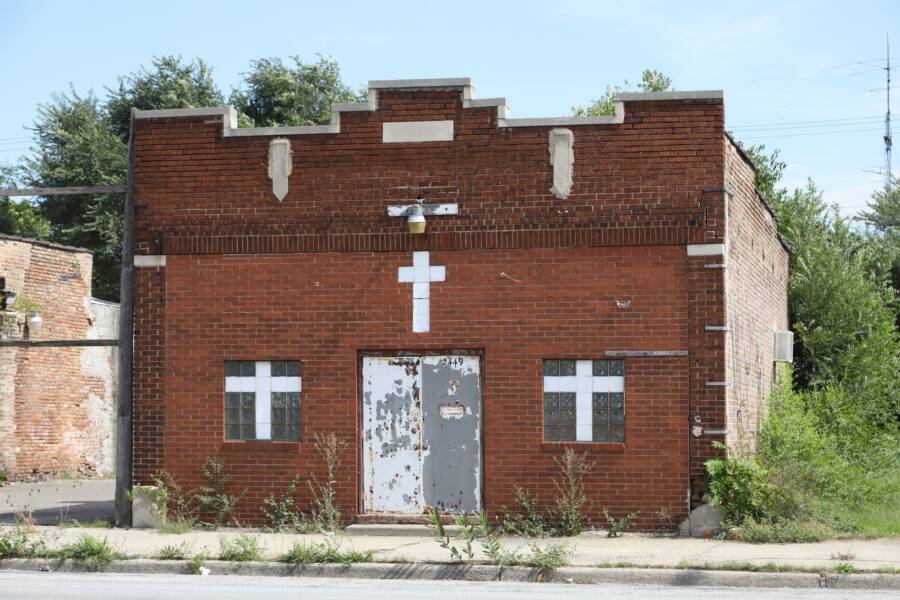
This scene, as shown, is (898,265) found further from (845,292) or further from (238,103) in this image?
(238,103)

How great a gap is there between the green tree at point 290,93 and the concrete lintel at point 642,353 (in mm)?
33774

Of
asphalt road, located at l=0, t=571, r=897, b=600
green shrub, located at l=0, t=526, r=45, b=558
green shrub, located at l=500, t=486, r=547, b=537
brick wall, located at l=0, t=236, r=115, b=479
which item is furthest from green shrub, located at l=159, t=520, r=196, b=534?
brick wall, located at l=0, t=236, r=115, b=479

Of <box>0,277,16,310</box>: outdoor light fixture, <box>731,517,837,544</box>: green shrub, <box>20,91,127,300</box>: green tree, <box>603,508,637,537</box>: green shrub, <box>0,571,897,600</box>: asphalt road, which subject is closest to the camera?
<box>0,571,897,600</box>: asphalt road

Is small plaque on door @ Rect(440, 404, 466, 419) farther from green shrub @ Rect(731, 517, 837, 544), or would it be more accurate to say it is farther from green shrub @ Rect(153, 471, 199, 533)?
green shrub @ Rect(731, 517, 837, 544)

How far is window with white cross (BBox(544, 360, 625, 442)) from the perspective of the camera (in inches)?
637

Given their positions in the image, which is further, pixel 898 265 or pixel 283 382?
pixel 898 265

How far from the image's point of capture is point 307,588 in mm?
12305

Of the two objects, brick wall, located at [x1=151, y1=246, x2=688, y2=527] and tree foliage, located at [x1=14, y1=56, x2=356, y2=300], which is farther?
tree foliage, located at [x1=14, y1=56, x2=356, y2=300]

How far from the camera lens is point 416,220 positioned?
53.7 ft

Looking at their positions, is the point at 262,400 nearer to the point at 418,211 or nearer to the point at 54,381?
the point at 418,211

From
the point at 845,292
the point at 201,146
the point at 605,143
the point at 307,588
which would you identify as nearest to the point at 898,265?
the point at 845,292

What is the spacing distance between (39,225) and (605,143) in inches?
1478

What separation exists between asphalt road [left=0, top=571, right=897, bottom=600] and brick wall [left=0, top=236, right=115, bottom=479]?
537 inches

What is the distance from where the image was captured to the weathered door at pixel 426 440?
16422 millimetres
